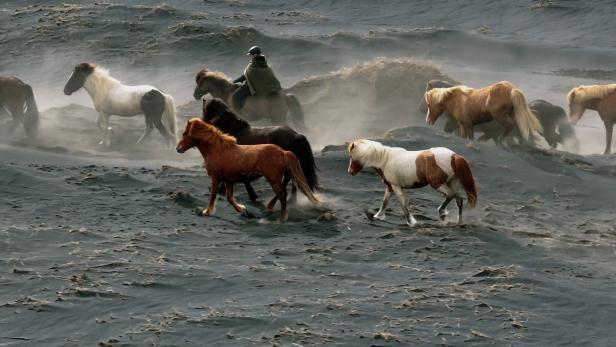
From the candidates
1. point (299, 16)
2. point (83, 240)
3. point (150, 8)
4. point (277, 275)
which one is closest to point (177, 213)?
point (83, 240)

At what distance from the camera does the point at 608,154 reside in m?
23.2

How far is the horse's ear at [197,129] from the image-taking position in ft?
55.9

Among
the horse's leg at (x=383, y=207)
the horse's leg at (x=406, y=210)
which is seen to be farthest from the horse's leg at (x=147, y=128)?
the horse's leg at (x=406, y=210)

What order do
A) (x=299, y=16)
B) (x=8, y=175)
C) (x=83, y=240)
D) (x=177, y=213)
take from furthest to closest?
(x=299, y=16) → (x=8, y=175) → (x=177, y=213) → (x=83, y=240)

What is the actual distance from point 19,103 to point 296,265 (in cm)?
1078

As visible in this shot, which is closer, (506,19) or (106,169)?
(106,169)

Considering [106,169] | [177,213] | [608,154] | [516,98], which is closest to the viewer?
[177,213]

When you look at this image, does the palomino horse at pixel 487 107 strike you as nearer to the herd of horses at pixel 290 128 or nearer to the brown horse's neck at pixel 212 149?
the herd of horses at pixel 290 128

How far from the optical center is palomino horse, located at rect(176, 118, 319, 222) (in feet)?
54.2

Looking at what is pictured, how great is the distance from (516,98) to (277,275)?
860 cm

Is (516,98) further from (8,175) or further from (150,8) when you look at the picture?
(150,8)

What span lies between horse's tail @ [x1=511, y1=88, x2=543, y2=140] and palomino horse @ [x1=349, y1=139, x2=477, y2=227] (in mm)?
5125

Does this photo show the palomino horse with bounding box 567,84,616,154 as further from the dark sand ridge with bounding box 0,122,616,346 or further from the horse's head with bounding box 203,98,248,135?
the horse's head with bounding box 203,98,248,135

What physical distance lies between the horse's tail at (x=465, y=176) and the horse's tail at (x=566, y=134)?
7917mm
